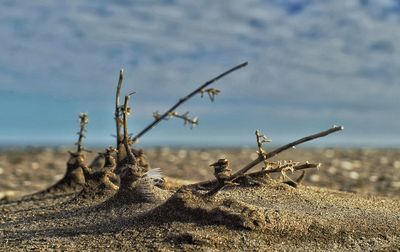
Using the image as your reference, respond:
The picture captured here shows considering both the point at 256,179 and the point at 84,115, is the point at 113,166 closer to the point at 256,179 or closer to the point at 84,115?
the point at 84,115

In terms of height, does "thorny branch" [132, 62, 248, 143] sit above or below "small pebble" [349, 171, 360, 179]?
above

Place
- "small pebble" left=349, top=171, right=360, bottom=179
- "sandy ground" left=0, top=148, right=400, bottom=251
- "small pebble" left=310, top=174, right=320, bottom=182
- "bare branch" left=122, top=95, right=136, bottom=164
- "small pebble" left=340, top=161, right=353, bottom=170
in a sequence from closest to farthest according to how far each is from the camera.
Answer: "sandy ground" left=0, top=148, right=400, bottom=251 → "bare branch" left=122, top=95, right=136, bottom=164 → "small pebble" left=310, top=174, right=320, bottom=182 → "small pebble" left=349, top=171, right=360, bottom=179 → "small pebble" left=340, top=161, right=353, bottom=170

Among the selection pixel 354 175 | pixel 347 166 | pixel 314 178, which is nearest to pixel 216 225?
pixel 314 178

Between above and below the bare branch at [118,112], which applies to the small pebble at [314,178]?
Answer: below

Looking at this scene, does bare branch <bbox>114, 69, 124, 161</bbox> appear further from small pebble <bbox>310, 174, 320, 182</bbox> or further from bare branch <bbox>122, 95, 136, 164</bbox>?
small pebble <bbox>310, 174, 320, 182</bbox>

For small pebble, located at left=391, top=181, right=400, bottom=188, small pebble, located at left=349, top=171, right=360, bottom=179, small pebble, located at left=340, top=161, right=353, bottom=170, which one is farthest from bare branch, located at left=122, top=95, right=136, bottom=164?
small pebble, located at left=340, top=161, right=353, bottom=170

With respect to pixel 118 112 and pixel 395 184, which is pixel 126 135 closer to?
pixel 118 112

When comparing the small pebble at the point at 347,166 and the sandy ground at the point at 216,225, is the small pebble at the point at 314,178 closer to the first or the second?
the small pebble at the point at 347,166

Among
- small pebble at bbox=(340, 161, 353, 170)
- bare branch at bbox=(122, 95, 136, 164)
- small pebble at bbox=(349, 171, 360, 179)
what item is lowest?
small pebble at bbox=(349, 171, 360, 179)

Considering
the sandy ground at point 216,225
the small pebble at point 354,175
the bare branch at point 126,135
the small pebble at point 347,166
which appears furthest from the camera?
the small pebble at point 347,166

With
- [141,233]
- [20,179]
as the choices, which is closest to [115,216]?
[141,233]

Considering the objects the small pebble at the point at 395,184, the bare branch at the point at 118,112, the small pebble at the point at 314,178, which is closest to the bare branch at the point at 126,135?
the bare branch at the point at 118,112

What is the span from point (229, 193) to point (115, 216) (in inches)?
31.1

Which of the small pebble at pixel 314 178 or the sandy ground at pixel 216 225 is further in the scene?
the small pebble at pixel 314 178
